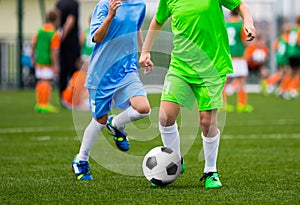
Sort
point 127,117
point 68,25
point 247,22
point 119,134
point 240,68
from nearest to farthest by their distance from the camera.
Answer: point 247,22, point 127,117, point 119,134, point 240,68, point 68,25

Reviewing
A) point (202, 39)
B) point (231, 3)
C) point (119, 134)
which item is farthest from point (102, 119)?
point (231, 3)

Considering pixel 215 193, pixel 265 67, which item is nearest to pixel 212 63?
pixel 215 193

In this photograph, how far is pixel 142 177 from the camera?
6418 mm

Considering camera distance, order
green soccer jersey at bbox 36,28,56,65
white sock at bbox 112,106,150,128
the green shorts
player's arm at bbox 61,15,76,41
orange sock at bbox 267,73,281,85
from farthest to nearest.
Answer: orange sock at bbox 267,73,281,85
player's arm at bbox 61,15,76,41
green soccer jersey at bbox 36,28,56,65
white sock at bbox 112,106,150,128
the green shorts

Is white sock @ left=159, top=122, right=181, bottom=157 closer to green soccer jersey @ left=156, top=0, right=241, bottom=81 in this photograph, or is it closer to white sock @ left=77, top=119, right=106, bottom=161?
green soccer jersey @ left=156, top=0, right=241, bottom=81

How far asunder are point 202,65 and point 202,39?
192mm

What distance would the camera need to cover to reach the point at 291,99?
20.9 metres

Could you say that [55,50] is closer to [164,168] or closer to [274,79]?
[274,79]

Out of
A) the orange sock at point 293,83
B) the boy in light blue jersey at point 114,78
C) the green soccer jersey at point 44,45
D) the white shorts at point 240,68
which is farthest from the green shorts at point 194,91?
the orange sock at point 293,83

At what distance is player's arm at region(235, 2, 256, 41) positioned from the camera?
542 cm

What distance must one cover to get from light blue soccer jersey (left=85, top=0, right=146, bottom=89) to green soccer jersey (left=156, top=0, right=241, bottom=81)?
2.21 ft

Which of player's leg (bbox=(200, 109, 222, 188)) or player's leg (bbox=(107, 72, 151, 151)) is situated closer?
player's leg (bbox=(200, 109, 222, 188))

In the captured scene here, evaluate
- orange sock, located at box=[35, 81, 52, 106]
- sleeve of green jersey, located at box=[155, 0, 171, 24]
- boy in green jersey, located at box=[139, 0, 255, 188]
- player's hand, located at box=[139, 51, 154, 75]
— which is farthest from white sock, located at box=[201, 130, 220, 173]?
orange sock, located at box=[35, 81, 52, 106]

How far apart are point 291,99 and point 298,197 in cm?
1603
